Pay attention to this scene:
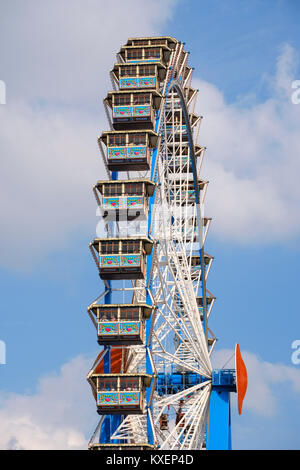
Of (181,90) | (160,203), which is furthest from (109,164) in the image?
(181,90)

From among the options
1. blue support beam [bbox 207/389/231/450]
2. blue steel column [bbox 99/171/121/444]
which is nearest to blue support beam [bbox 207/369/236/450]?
blue support beam [bbox 207/389/231/450]

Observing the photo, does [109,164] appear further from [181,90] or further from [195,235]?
[195,235]

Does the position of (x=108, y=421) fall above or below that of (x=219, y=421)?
below

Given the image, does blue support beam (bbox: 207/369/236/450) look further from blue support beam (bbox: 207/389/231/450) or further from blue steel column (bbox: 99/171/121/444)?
blue steel column (bbox: 99/171/121/444)

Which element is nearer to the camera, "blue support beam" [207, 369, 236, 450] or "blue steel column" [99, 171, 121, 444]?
"blue steel column" [99, 171, 121, 444]

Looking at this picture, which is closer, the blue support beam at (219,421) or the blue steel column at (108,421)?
the blue steel column at (108,421)

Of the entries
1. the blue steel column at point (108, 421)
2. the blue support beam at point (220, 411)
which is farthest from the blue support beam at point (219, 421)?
the blue steel column at point (108, 421)

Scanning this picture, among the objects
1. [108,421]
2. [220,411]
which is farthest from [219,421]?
[108,421]

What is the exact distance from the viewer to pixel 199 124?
341 feet

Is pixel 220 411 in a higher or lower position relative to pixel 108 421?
higher

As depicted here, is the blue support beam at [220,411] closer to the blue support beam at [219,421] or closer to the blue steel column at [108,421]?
the blue support beam at [219,421]

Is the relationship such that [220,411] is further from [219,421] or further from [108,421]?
[108,421]

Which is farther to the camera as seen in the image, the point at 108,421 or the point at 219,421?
the point at 219,421
